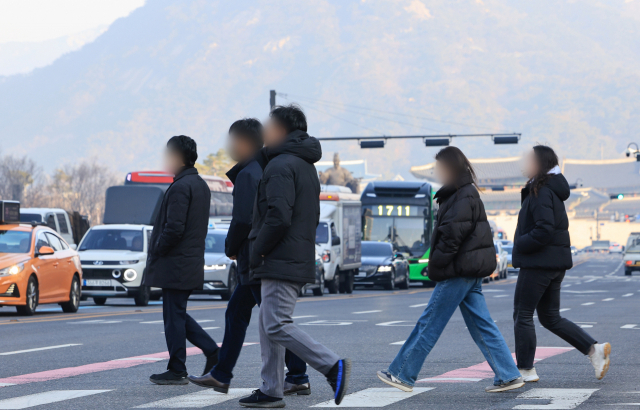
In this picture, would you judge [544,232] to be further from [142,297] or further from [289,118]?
[142,297]

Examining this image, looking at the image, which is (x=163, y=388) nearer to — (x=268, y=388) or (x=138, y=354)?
(x=268, y=388)

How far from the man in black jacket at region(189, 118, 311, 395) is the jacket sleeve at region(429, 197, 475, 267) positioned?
1178 mm

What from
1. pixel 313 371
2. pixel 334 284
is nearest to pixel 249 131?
pixel 313 371

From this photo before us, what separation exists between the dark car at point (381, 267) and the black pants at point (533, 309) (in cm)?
2401

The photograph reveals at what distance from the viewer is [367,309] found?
2070cm

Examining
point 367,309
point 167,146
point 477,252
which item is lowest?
point 367,309

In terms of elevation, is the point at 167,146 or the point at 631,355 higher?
the point at 167,146

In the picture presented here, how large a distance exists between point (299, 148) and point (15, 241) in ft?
40.0

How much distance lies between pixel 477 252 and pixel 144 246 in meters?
16.0

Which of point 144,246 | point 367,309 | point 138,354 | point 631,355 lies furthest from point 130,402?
point 144,246

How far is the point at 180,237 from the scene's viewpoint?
335 inches

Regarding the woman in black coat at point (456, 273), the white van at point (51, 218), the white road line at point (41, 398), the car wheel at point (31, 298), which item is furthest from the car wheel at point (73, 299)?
the woman in black coat at point (456, 273)

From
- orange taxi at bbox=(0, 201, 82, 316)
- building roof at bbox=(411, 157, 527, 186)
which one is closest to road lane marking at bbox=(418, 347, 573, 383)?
orange taxi at bbox=(0, 201, 82, 316)

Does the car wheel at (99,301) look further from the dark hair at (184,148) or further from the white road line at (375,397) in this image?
the white road line at (375,397)
